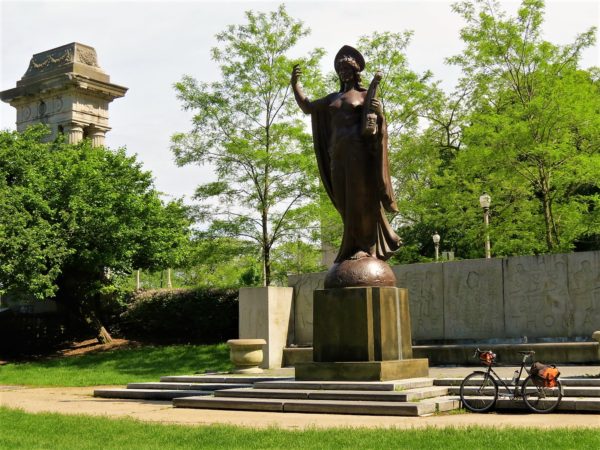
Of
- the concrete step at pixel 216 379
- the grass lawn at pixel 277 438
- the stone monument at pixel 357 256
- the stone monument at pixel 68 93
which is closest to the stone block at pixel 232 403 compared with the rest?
the stone monument at pixel 357 256

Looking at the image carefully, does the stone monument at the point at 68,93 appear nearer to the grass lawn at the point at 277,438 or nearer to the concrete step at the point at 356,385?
the concrete step at the point at 356,385

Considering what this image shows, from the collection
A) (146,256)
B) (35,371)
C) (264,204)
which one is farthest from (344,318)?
(146,256)

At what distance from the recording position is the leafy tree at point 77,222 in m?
28.1

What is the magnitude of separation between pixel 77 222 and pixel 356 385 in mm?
21257

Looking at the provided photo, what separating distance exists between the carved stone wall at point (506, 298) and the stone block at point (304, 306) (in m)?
2.57

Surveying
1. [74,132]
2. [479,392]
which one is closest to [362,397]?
[479,392]

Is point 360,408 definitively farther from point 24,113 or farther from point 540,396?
point 24,113

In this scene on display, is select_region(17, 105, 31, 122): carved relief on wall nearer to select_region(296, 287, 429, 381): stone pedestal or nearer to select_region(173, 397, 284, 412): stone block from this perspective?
select_region(173, 397, 284, 412): stone block

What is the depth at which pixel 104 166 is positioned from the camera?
109ft

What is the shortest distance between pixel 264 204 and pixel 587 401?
1727 centimetres

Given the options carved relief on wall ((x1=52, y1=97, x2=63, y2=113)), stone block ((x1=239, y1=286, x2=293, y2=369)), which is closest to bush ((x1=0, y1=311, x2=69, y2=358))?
carved relief on wall ((x1=52, y1=97, x2=63, y2=113))

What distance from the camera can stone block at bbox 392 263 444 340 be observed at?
63.1 feet

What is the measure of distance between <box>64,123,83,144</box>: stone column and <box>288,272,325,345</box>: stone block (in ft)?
78.4

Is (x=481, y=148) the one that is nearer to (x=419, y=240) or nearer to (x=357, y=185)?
(x=357, y=185)
